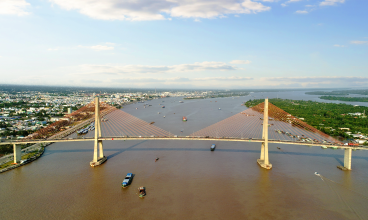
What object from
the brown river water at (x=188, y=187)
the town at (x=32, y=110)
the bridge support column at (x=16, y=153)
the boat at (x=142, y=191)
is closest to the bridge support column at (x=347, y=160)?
the brown river water at (x=188, y=187)

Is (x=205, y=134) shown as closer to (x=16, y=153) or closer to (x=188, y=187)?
(x=188, y=187)

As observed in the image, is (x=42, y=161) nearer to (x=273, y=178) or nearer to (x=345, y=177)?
(x=273, y=178)

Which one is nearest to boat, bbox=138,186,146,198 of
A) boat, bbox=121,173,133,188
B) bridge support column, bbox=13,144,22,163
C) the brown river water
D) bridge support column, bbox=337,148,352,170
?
the brown river water

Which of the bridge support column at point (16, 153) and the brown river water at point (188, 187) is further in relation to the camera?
the bridge support column at point (16, 153)

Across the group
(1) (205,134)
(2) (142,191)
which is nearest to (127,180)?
(2) (142,191)

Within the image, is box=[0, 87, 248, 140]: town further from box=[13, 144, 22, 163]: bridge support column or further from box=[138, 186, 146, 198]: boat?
box=[138, 186, 146, 198]: boat

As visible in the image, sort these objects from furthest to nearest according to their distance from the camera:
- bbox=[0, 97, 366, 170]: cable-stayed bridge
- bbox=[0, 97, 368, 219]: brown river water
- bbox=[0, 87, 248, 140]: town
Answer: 1. bbox=[0, 87, 248, 140]: town
2. bbox=[0, 97, 366, 170]: cable-stayed bridge
3. bbox=[0, 97, 368, 219]: brown river water

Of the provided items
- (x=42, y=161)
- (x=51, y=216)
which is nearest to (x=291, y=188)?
(x=51, y=216)

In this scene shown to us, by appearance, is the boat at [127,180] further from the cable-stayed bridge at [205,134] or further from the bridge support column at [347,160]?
the bridge support column at [347,160]
